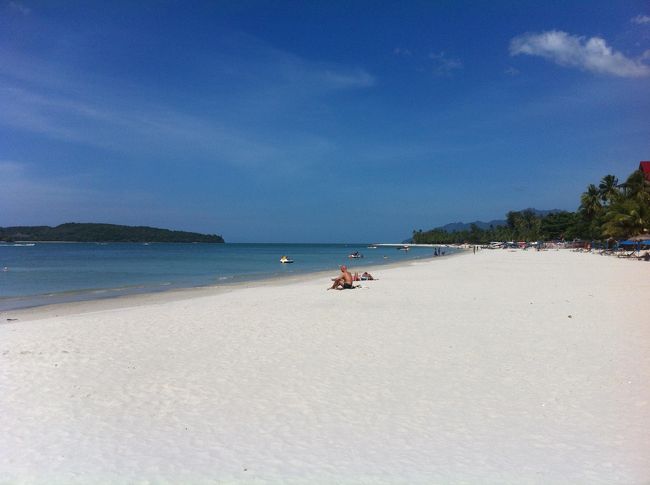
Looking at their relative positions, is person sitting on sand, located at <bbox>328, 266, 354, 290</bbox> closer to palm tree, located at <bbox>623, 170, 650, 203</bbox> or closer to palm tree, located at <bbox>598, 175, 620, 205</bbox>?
palm tree, located at <bbox>623, 170, 650, 203</bbox>

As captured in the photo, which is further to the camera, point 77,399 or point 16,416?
point 77,399

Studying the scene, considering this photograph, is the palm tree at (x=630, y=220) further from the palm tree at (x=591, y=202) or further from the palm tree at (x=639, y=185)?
the palm tree at (x=591, y=202)

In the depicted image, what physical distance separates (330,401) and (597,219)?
77.6 meters

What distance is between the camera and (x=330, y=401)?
225 inches

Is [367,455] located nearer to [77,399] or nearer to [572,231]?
[77,399]

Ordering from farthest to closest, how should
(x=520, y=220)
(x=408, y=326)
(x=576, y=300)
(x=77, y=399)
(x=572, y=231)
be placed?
(x=520, y=220), (x=572, y=231), (x=576, y=300), (x=408, y=326), (x=77, y=399)

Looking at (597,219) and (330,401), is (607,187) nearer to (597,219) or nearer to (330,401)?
(597,219)

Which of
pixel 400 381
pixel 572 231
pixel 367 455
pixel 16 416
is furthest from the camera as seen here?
pixel 572 231

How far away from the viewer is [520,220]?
14150cm

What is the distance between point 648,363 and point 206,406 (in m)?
6.26

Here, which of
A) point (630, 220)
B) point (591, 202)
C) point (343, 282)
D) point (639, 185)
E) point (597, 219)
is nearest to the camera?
point (343, 282)

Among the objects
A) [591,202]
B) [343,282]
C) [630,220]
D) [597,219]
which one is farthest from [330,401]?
[591,202]

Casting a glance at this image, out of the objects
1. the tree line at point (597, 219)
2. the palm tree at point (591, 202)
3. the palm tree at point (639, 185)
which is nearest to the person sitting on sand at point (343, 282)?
the tree line at point (597, 219)

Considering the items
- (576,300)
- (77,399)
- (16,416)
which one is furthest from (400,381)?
(576,300)
